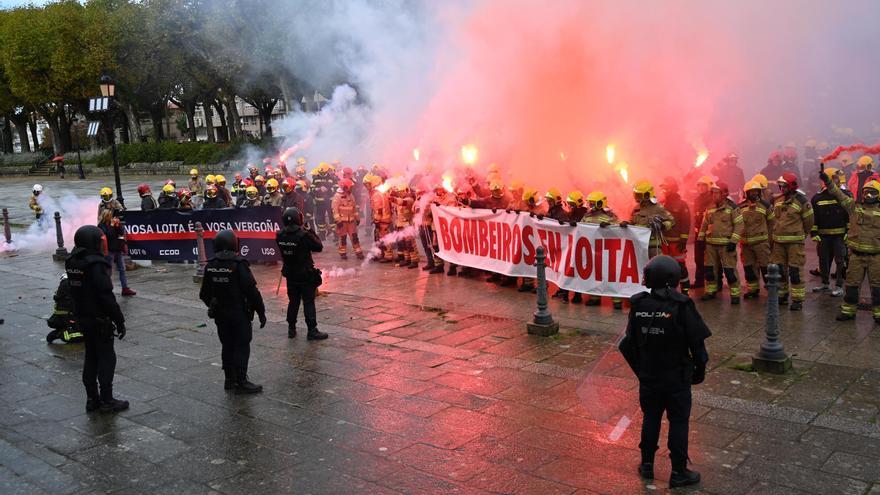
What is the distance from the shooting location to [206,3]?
31500 mm

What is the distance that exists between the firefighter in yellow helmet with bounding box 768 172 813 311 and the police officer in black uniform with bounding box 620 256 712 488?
487 cm

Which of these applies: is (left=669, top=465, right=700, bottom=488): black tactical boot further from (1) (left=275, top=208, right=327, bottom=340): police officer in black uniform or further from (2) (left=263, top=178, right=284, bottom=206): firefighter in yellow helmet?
(2) (left=263, top=178, right=284, bottom=206): firefighter in yellow helmet

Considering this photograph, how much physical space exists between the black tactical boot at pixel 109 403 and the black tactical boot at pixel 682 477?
15.4ft

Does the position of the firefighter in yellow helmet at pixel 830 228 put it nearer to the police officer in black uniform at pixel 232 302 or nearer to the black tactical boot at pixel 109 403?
the police officer in black uniform at pixel 232 302

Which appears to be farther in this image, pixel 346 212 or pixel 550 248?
pixel 346 212

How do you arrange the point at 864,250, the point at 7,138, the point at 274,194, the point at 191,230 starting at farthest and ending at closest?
1. the point at 7,138
2. the point at 274,194
3. the point at 191,230
4. the point at 864,250

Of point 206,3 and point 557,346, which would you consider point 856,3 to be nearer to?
point 557,346

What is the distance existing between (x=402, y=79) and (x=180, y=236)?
7398 mm

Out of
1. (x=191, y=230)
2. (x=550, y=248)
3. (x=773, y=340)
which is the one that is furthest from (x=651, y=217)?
(x=191, y=230)

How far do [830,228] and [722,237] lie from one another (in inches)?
54.5

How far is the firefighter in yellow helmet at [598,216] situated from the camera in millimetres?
9578

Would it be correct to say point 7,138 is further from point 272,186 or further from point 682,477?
point 682,477

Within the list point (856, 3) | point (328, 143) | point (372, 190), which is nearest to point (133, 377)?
point (372, 190)

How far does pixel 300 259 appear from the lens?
8828mm
